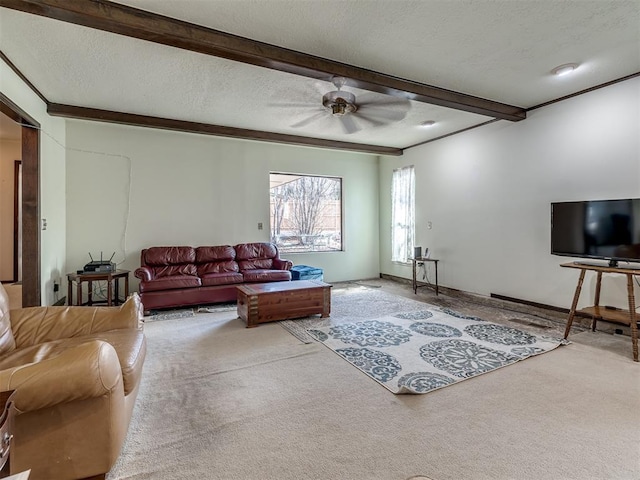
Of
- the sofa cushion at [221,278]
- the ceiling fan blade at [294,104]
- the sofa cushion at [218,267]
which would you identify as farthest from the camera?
the sofa cushion at [218,267]

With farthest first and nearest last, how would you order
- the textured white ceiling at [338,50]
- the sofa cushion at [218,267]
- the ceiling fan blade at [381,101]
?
the sofa cushion at [218,267] < the ceiling fan blade at [381,101] < the textured white ceiling at [338,50]

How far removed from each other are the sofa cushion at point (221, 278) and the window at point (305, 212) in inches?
59.7

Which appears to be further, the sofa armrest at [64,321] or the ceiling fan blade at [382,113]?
the ceiling fan blade at [382,113]

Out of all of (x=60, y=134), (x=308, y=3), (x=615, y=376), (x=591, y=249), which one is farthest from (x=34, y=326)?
(x=591, y=249)

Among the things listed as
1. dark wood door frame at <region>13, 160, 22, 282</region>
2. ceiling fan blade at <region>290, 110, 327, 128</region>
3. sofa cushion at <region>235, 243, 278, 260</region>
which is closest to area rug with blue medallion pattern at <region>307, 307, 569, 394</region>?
sofa cushion at <region>235, 243, 278, 260</region>

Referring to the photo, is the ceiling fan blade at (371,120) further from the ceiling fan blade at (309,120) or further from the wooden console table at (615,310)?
the wooden console table at (615,310)

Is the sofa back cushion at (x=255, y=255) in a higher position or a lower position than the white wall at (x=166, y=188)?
lower

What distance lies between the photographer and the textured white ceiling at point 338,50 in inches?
94.3

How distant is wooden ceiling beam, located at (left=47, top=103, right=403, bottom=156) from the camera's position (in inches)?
165

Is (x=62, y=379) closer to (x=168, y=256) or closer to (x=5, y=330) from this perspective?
(x=5, y=330)

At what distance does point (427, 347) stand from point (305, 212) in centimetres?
414

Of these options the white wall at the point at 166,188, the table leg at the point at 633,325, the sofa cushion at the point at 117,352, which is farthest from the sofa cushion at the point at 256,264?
the table leg at the point at 633,325

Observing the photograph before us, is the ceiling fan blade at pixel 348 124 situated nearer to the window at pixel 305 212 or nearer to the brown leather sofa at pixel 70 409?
the window at pixel 305 212

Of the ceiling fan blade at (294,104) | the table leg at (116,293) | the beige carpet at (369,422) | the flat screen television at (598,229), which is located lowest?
the beige carpet at (369,422)
